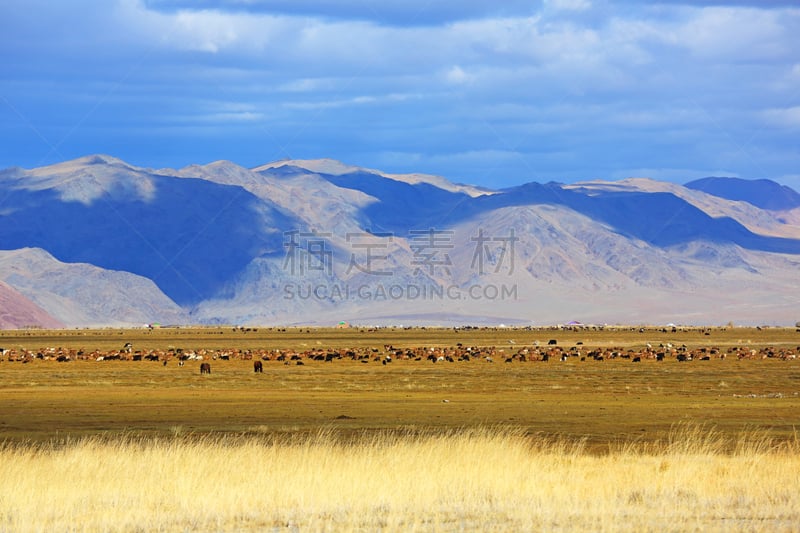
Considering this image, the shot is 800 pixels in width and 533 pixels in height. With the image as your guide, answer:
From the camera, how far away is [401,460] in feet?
59.8

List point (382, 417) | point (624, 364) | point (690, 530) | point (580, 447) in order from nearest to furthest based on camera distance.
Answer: point (690, 530) → point (580, 447) → point (382, 417) → point (624, 364)

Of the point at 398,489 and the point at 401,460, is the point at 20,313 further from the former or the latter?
the point at 398,489

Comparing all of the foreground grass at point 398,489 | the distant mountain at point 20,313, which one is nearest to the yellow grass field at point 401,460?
the foreground grass at point 398,489

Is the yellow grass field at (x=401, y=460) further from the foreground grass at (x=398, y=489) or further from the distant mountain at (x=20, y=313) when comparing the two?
the distant mountain at (x=20, y=313)

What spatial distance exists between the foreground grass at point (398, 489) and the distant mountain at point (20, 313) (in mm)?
164131

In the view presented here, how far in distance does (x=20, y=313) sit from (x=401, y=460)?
172721mm

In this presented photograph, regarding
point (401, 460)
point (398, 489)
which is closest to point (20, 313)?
point (401, 460)

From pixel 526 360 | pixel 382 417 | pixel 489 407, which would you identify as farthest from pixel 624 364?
pixel 382 417

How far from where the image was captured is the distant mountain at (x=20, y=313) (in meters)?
177

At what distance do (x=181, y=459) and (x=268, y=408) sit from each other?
549 inches

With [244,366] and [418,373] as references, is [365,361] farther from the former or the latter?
[418,373]

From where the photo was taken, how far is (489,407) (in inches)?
1282

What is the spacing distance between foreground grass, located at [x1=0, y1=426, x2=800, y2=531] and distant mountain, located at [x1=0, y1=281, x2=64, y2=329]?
164m

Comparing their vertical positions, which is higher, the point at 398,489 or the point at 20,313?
the point at 20,313
